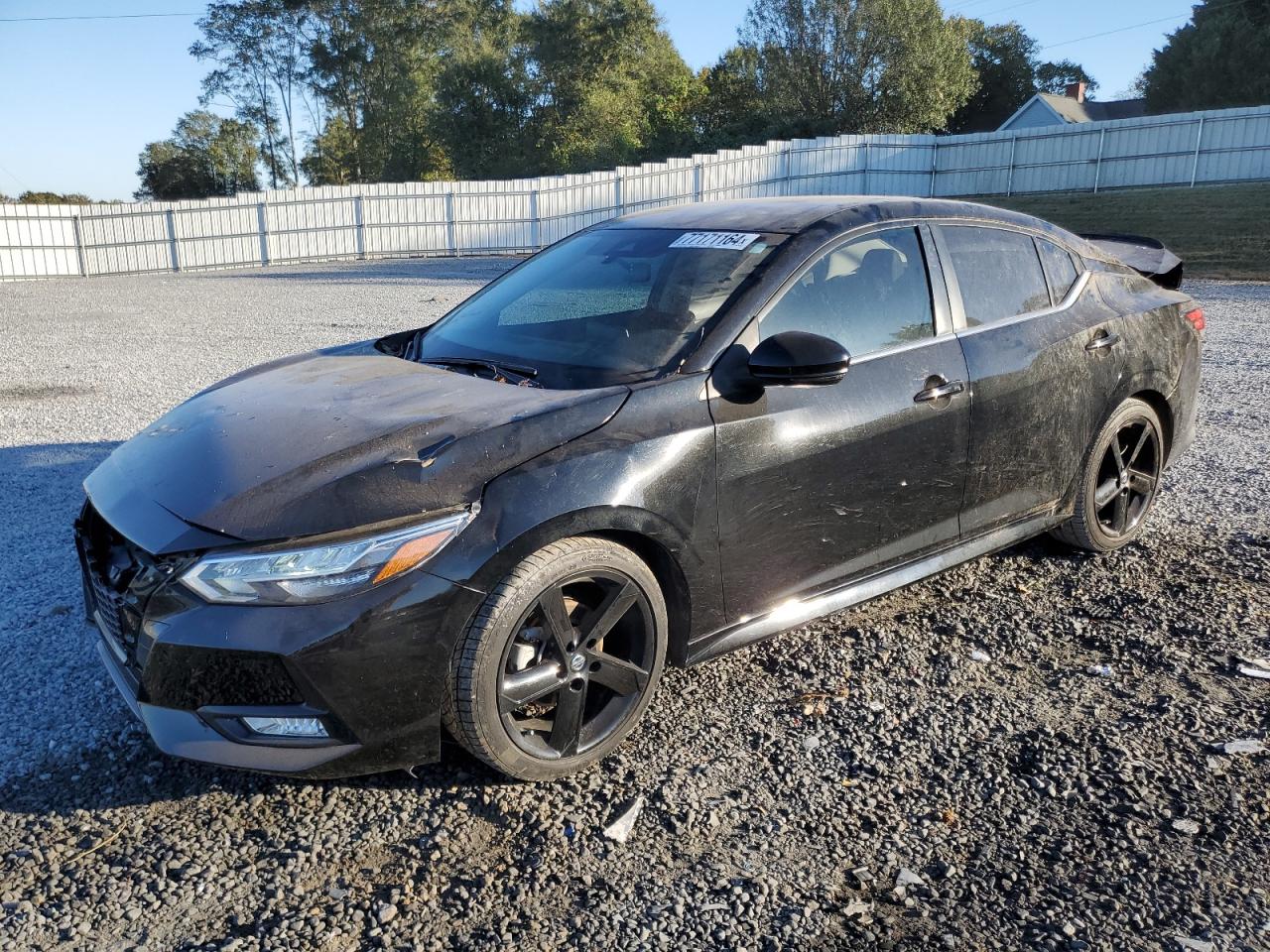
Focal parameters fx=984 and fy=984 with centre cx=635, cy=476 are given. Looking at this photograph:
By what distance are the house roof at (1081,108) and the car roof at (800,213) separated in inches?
1813

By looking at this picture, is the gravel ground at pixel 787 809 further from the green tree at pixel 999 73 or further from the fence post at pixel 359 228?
the green tree at pixel 999 73

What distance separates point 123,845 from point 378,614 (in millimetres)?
969

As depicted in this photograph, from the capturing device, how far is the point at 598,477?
9.34 ft

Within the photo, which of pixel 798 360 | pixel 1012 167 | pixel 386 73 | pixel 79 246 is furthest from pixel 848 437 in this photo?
pixel 386 73

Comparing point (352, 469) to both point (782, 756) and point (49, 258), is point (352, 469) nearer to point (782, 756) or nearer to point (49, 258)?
point (782, 756)

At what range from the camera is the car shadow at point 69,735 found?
114 inches

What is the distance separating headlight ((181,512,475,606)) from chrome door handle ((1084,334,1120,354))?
3140 millimetres

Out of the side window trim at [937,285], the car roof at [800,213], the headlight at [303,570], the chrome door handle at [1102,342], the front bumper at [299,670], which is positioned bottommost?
the front bumper at [299,670]

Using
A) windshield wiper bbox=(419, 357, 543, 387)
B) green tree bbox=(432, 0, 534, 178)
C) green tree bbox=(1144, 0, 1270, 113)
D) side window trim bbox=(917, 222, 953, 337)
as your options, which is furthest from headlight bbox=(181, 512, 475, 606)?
green tree bbox=(1144, 0, 1270, 113)

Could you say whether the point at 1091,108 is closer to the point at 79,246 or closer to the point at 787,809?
the point at 79,246

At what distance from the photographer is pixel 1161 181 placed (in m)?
28.2

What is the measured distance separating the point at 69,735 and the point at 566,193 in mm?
25982

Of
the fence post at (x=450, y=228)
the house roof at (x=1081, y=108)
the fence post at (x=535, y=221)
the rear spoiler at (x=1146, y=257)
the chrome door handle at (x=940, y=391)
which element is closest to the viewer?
the chrome door handle at (x=940, y=391)

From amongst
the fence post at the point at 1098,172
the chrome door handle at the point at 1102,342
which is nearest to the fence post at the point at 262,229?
the fence post at the point at 1098,172
